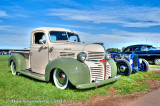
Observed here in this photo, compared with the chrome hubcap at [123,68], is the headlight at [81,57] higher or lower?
higher

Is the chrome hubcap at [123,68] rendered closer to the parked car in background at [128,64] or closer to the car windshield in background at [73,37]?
the parked car in background at [128,64]

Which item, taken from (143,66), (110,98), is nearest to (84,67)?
(110,98)

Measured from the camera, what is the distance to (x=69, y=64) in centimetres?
415

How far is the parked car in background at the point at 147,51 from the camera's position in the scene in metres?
12.7

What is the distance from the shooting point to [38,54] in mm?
5773

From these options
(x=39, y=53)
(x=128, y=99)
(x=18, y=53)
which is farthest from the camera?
(x=18, y=53)

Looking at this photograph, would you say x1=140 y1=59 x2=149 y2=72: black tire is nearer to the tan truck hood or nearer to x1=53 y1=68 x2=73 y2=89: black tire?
the tan truck hood

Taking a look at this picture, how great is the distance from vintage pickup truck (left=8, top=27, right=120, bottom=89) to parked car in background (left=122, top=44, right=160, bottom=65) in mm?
8610

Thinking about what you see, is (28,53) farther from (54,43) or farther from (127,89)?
(127,89)

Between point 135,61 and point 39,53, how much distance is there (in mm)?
5093

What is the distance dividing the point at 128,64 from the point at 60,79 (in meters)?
3.78

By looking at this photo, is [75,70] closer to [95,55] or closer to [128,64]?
[95,55]

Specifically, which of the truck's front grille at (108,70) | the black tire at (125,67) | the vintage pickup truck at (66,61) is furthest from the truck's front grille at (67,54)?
the black tire at (125,67)

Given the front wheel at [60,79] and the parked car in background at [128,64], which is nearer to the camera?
the front wheel at [60,79]
